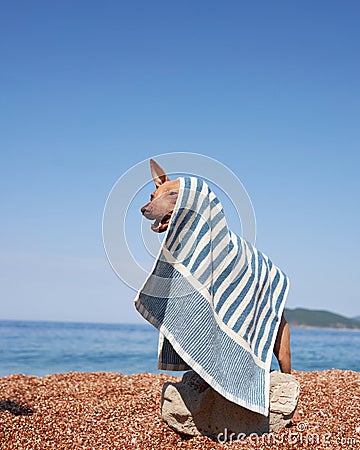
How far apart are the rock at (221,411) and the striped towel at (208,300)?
0.46 feet

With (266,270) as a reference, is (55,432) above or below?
below

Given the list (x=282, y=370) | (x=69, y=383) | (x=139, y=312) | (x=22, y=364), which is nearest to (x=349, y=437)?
(x=282, y=370)

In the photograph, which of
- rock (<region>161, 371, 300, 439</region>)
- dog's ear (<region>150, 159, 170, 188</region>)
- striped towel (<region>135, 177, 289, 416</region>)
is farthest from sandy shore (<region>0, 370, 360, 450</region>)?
dog's ear (<region>150, 159, 170, 188</region>)

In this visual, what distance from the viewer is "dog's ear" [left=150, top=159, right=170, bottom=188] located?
3217 mm

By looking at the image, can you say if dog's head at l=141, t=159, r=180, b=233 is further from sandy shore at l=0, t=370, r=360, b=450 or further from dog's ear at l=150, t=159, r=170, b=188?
sandy shore at l=0, t=370, r=360, b=450

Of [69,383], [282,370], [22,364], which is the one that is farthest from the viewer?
[22,364]

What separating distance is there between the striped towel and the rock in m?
0.14

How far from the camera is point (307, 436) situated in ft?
11.1

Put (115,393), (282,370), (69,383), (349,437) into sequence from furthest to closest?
(69,383) → (115,393) → (282,370) → (349,437)

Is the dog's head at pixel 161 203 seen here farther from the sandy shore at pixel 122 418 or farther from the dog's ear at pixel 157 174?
the sandy shore at pixel 122 418

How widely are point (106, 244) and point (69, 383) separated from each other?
2.71 m

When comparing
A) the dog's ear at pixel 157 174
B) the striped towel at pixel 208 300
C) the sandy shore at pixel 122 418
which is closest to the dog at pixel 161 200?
the dog's ear at pixel 157 174

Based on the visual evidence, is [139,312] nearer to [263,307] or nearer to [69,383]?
[263,307]

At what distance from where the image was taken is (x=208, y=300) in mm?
3156
